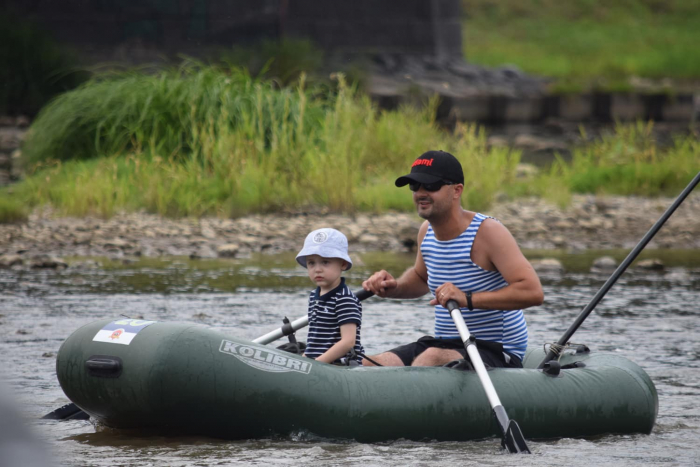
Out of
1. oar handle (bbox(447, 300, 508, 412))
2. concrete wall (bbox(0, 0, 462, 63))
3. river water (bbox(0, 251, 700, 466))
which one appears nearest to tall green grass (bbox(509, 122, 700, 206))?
river water (bbox(0, 251, 700, 466))

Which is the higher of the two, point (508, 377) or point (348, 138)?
point (348, 138)

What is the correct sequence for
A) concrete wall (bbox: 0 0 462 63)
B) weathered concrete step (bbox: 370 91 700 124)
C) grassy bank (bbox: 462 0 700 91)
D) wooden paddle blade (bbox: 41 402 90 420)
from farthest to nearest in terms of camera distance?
grassy bank (bbox: 462 0 700 91) → weathered concrete step (bbox: 370 91 700 124) → concrete wall (bbox: 0 0 462 63) → wooden paddle blade (bbox: 41 402 90 420)

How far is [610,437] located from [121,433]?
2022mm

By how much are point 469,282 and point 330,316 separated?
1.94ft

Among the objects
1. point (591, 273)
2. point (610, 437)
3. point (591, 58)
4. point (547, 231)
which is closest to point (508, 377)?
point (610, 437)

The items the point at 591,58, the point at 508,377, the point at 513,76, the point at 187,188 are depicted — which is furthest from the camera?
the point at 591,58

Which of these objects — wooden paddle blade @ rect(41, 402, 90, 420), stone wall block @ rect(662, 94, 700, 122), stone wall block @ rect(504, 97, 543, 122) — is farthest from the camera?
stone wall block @ rect(662, 94, 700, 122)

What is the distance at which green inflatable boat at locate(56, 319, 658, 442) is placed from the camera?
13.7ft

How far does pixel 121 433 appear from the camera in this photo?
15.0ft

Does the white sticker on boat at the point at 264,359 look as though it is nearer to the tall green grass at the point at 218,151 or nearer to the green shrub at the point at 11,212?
the tall green grass at the point at 218,151

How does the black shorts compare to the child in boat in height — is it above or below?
below

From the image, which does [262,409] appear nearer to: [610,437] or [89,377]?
[89,377]

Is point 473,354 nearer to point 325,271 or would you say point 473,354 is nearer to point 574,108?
point 325,271

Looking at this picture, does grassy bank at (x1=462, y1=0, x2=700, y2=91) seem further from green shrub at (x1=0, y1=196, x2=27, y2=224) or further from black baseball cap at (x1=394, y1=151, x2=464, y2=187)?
black baseball cap at (x1=394, y1=151, x2=464, y2=187)
